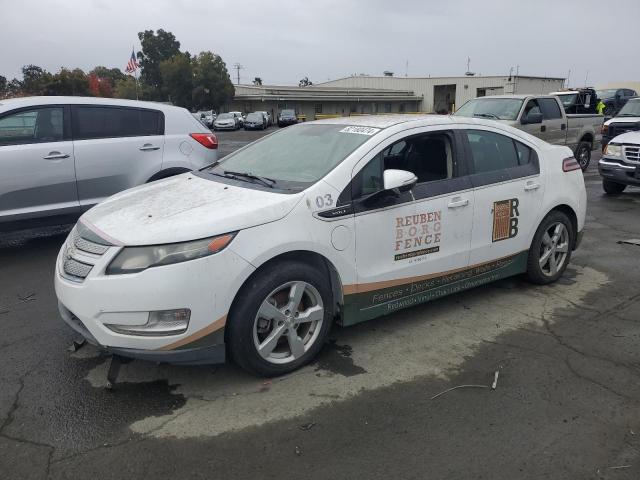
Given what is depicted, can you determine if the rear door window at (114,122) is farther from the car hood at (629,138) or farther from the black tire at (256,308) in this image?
the car hood at (629,138)

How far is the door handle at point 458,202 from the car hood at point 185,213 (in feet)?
4.42

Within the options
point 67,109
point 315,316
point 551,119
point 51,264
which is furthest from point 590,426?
point 551,119

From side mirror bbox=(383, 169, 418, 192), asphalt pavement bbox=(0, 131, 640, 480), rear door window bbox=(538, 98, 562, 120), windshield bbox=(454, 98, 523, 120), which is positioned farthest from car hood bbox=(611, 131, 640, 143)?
side mirror bbox=(383, 169, 418, 192)

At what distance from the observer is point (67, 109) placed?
6.21m

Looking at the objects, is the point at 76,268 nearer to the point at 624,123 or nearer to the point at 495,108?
the point at 495,108

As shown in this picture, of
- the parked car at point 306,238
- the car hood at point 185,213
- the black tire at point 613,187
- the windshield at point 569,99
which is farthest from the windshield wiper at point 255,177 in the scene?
the windshield at point 569,99

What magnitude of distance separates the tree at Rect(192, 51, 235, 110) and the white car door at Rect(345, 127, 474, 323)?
5832 centimetres

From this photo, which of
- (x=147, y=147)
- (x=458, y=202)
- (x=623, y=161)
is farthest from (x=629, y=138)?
(x=147, y=147)

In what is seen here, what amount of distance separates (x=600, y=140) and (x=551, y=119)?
9.80ft

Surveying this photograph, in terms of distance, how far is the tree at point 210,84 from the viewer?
59.0 metres

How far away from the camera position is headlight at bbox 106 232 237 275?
3000 mm

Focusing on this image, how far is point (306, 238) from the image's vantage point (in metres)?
3.37

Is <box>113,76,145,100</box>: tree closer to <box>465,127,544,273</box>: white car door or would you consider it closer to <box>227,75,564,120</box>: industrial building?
<box>227,75,564,120</box>: industrial building

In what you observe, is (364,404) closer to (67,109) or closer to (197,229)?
(197,229)
